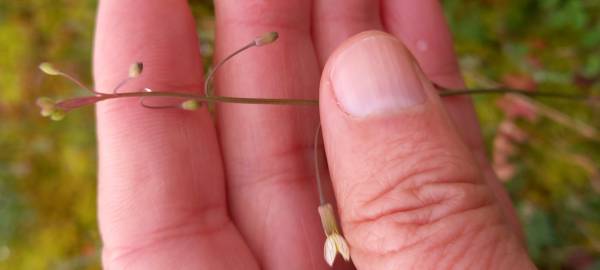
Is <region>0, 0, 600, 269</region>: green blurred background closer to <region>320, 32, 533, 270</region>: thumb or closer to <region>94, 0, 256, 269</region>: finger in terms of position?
<region>94, 0, 256, 269</region>: finger

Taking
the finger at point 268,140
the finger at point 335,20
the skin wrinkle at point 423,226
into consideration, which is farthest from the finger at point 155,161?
the skin wrinkle at point 423,226

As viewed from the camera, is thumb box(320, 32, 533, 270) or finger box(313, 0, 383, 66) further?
finger box(313, 0, 383, 66)

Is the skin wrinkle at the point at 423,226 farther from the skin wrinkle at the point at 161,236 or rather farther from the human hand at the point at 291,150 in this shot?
the skin wrinkle at the point at 161,236

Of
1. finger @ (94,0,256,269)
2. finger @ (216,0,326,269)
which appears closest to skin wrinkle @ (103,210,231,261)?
finger @ (94,0,256,269)

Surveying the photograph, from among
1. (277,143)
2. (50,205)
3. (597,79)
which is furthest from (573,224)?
(50,205)

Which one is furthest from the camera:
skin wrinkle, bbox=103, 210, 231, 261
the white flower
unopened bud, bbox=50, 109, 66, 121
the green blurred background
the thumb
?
the green blurred background

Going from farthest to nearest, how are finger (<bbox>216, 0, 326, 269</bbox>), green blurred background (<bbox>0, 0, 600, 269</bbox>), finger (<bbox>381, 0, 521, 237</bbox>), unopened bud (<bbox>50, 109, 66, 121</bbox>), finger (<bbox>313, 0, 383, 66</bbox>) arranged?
green blurred background (<bbox>0, 0, 600, 269</bbox>)
finger (<bbox>381, 0, 521, 237</bbox>)
finger (<bbox>313, 0, 383, 66</bbox>)
finger (<bbox>216, 0, 326, 269</bbox>)
unopened bud (<bbox>50, 109, 66, 121</bbox>)

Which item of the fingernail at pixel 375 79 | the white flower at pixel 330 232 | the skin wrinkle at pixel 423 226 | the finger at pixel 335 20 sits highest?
the finger at pixel 335 20
